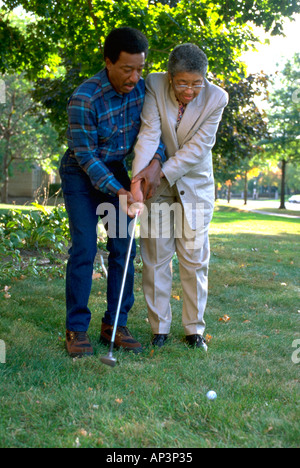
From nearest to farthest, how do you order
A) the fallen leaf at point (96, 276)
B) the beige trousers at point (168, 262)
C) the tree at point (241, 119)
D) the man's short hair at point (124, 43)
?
the man's short hair at point (124, 43) → the beige trousers at point (168, 262) → the fallen leaf at point (96, 276) → the tree at point (241, 119)

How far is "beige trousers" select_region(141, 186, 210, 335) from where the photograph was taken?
12.3 ft

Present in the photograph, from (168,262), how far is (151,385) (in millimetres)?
1135

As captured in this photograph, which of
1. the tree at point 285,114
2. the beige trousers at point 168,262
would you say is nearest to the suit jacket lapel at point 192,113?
the beige trousers at point 168,262

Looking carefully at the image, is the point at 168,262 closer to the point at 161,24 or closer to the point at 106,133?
the point at 106,133

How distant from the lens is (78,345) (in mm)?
3391

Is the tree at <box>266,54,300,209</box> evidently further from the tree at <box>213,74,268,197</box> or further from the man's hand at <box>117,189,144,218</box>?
the man's hand at <box>117,189,144,218</box>

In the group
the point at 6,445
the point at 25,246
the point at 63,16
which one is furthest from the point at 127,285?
the point at 63,16

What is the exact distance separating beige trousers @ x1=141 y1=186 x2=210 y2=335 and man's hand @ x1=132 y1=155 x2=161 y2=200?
257mm

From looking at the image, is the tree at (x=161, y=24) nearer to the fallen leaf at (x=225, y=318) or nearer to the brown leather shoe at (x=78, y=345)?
the fallen leaf at (x=225, y=318)

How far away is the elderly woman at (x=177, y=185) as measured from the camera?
3.50 m

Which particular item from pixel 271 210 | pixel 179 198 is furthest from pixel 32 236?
pixel 271 210

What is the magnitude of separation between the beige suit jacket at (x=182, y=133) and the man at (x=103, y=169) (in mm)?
94

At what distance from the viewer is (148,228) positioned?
3768mm

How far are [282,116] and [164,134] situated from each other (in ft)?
84.0
